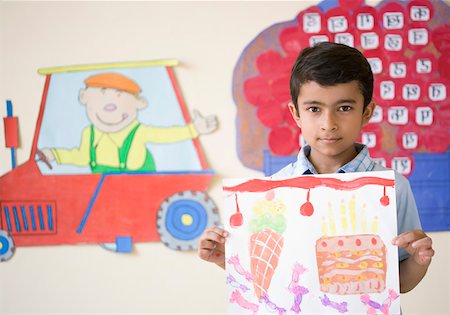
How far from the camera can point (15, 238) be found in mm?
1995

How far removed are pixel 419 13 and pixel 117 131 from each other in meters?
1.25

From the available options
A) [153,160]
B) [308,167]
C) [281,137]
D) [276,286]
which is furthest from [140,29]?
[276,286]

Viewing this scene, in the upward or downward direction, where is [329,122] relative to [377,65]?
downward

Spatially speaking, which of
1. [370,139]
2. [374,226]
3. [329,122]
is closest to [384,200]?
[374,226]

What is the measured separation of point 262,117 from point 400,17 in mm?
656

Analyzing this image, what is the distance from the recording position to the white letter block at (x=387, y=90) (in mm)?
1958

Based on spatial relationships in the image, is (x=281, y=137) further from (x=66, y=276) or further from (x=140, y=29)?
(x=66, y=276)

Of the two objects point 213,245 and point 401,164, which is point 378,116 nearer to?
point 401,164

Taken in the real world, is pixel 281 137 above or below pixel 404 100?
below

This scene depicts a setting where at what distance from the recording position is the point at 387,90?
1960 millimetres

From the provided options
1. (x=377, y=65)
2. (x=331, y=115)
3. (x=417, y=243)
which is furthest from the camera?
(x=377, y=65)

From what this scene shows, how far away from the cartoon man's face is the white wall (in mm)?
144

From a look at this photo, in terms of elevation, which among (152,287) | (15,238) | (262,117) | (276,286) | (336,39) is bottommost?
(152,287)

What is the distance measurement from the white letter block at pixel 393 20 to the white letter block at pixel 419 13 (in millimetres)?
44
